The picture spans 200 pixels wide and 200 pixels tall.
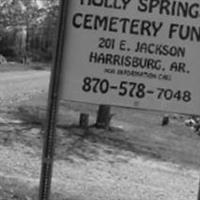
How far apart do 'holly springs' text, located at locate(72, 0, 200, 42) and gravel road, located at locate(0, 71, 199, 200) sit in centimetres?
328

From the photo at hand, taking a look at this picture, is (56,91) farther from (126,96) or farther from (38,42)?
(38,42)

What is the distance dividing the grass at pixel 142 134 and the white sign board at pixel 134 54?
735 cm

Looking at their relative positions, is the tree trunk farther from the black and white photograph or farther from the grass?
the grass

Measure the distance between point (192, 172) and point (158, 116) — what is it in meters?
8.78

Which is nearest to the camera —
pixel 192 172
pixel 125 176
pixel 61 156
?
pixel 125 176

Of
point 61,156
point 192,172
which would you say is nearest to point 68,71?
point 61,156

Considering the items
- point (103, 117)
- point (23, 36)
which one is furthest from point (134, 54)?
point (23, 36)

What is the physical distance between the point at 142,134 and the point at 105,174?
19.0 feet

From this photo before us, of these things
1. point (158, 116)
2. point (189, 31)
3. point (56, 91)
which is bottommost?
point (158, 116)

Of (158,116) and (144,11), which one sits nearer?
(144,11)

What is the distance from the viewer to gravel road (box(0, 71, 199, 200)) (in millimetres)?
6984

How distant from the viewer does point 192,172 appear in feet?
32.3

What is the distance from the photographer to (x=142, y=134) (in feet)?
45.9

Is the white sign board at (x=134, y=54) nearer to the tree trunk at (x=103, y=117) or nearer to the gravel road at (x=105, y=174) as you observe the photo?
the gravel road at (x=105, y=174)
